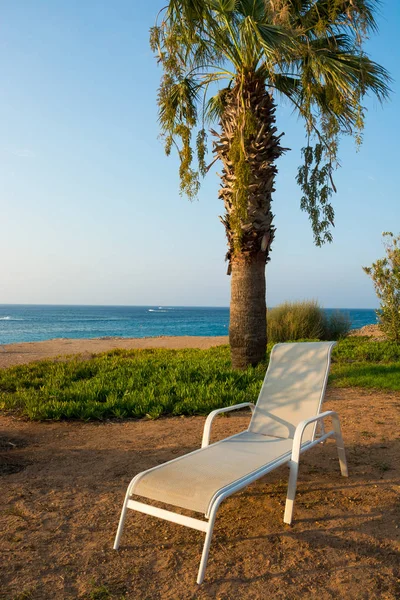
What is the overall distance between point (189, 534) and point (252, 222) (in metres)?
7.02

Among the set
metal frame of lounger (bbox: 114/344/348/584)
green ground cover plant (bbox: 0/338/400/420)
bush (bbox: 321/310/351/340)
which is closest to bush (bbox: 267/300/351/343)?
bush (bbox: 321/310/351/340)

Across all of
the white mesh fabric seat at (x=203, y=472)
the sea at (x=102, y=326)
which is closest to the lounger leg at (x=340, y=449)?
the white mesh fabric seat at (x=203, y=472)

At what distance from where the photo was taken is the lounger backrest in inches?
192

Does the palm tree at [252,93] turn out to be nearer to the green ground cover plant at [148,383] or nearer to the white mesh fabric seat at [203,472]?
the green ground cover plant at [148,383]

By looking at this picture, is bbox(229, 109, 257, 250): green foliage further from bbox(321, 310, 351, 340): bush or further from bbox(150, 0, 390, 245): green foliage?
bbox(321, 310, 351, 340): bush

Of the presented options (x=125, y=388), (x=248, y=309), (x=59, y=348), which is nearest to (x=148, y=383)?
(x=125, y=388)

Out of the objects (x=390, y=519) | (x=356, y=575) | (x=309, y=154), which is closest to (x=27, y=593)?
(x=356, y=575)

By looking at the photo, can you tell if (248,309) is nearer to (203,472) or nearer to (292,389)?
(292,389)

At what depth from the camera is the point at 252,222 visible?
390 inches

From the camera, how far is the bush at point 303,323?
15602 millimetres

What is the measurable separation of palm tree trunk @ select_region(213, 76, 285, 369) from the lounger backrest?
4.62m

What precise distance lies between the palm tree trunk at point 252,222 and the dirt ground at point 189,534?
170 inches

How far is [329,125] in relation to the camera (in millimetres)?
10102

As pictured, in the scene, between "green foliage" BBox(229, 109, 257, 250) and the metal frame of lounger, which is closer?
the metal frame of lounger
